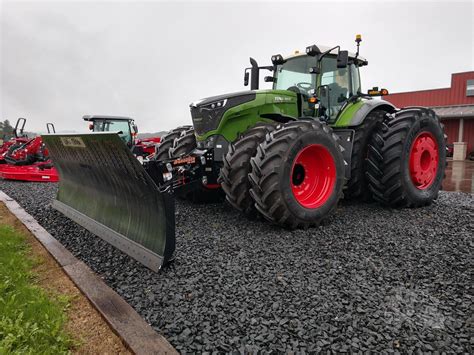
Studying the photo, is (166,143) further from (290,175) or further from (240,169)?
(290,175)

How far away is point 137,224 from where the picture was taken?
128 inches

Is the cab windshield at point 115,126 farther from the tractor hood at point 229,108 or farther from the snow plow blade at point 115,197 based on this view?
the tractor hood at point 229,108

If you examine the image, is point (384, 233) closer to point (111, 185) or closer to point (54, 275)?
point (111, 185)

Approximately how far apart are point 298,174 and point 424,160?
2487 millimetres

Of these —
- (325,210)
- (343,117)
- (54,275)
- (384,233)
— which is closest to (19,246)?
(54,275)

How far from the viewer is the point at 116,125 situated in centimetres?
1277

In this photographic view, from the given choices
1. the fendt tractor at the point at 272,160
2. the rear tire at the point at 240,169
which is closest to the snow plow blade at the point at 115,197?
the fendt tractor at the point at 272,160

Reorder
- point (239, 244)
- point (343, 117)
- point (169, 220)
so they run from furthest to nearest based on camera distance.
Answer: point (343, 117) < point (239, 244) < point (169, 220)

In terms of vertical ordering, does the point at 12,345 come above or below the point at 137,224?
below

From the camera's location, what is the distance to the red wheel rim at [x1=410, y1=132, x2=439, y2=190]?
16.5 ft

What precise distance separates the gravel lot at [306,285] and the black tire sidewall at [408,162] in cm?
70

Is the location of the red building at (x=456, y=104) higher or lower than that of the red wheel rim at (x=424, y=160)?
higher

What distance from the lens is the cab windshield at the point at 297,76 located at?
5.04m

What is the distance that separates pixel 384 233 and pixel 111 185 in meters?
3.12
